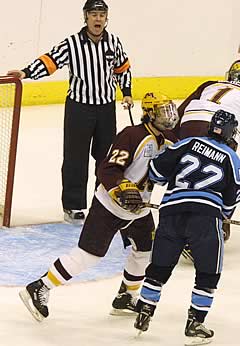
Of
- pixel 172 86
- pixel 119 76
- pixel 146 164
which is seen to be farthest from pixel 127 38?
pixel 146 164

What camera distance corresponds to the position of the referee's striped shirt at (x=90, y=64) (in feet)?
18.9

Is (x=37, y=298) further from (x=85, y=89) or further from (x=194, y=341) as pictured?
(x=85, y=89)

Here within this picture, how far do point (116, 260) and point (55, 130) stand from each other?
2.80 meters

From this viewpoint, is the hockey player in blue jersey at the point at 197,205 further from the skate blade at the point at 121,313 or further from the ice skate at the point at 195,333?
the skate blade at the point at 121,313

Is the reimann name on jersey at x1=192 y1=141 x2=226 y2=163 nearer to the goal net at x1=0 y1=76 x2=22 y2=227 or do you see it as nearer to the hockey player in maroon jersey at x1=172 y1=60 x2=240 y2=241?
the hockey player in maroon jersey at x1=172 y1=60 x2=240 y2=241

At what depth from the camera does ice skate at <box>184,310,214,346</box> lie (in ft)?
13.8

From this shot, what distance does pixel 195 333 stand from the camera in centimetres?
421

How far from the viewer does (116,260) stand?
17.4 feet

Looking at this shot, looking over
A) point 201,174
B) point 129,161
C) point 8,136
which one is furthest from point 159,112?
point 8,136

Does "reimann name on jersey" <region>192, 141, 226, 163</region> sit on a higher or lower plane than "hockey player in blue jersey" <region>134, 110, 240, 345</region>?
higher

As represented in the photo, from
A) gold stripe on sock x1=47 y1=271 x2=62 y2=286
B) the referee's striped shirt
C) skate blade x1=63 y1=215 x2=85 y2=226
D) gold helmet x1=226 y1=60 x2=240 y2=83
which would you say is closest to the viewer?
gold stripe on sock x1=47 y1=271 x2=62 y2=286

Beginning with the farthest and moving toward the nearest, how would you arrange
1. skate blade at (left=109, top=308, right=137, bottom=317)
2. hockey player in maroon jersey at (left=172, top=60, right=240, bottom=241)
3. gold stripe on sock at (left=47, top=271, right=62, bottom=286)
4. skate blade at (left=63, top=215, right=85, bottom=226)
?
skate blade at (left=63, top=215, right=85, bottom=226)
hockey player in maroon jersey at (left=172, top=60, right=240, bottom=241)
skate blade at (left=109, top=308, right=137, bottom=317)
gold stripe on sock at (left=47, top=271, right=62, bottom=286)

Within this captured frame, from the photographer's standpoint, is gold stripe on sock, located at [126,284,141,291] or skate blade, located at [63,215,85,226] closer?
gold stripe on sock, located at [126,284,141,291]

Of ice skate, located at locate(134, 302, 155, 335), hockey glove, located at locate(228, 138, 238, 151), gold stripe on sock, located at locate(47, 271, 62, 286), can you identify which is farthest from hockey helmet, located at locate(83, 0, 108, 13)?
ice skate, located at locate(134, 302, 155, 335)
